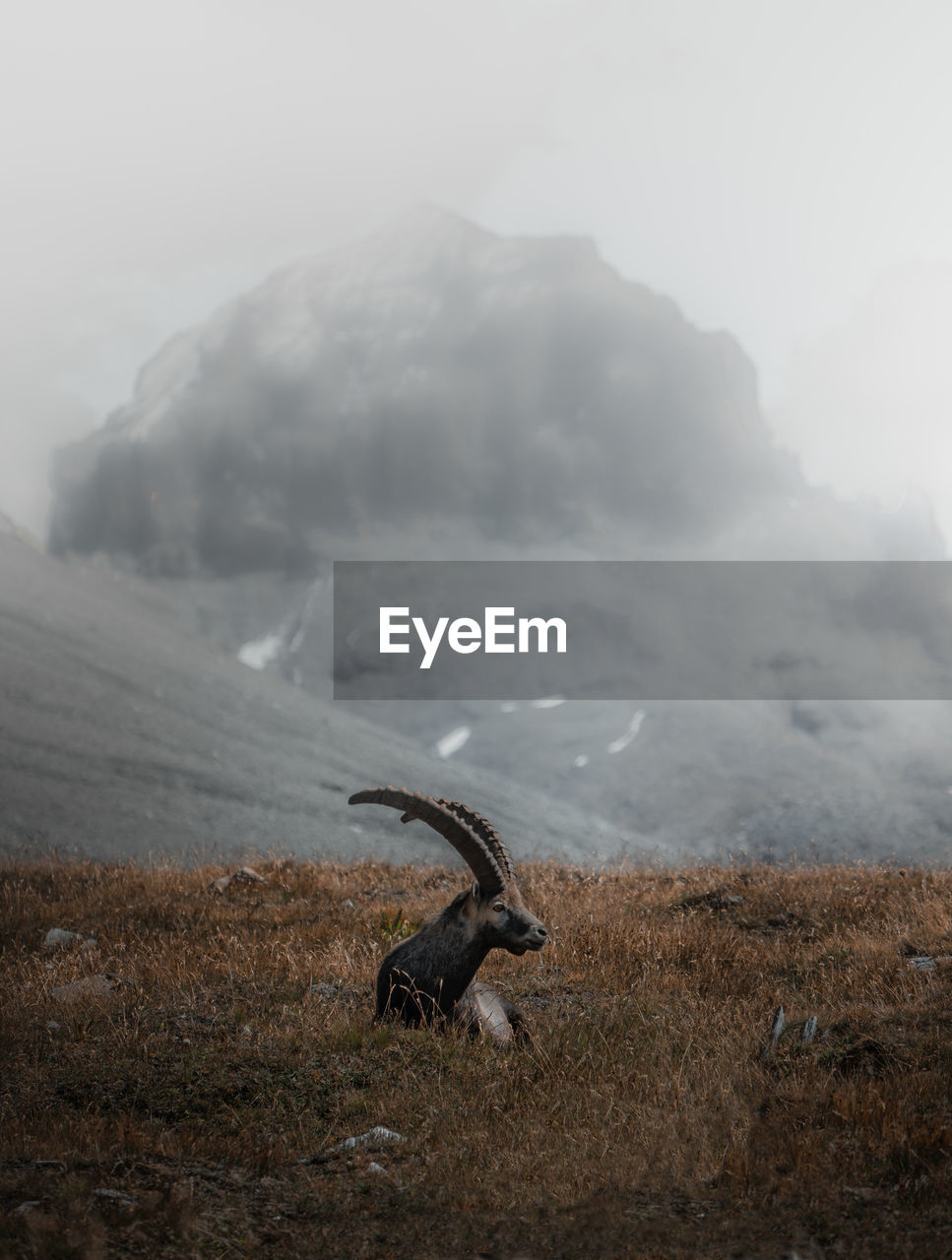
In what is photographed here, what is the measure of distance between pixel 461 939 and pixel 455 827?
3.10ft

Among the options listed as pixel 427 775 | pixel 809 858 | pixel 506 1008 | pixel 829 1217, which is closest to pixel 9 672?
pixel 427 775

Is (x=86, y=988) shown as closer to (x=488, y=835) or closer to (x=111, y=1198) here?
(x=488, y=835)

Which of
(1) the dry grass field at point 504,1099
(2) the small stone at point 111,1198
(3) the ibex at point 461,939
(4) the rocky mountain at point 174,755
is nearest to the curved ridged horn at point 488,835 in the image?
(3) the ibex at point 461,939

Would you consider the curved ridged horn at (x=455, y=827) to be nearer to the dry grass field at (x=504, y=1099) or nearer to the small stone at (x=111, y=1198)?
the dry grass field at (x=504, y=1099)

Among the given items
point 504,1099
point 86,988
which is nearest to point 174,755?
point 86,988

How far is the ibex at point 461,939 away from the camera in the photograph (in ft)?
24.8

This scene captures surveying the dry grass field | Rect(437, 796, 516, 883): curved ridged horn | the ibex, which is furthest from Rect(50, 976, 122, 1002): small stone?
Rect(437, 796, 516, 883): curved ridged horn

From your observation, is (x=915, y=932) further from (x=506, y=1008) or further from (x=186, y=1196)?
(x=186, y=1196)

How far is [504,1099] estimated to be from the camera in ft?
20.6

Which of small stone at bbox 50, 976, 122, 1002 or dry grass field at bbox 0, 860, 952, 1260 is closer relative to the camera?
dry grass field at bbox 0, 860, 952, 1260

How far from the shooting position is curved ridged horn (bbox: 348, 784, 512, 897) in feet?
24.6

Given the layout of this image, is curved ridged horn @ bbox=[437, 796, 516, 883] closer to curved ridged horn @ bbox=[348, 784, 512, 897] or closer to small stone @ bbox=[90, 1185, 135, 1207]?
curved ridged horn @ bbox=[348, 784, 512, 897]

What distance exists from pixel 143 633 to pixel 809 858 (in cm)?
7364

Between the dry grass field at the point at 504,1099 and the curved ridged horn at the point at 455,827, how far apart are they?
1195mm
